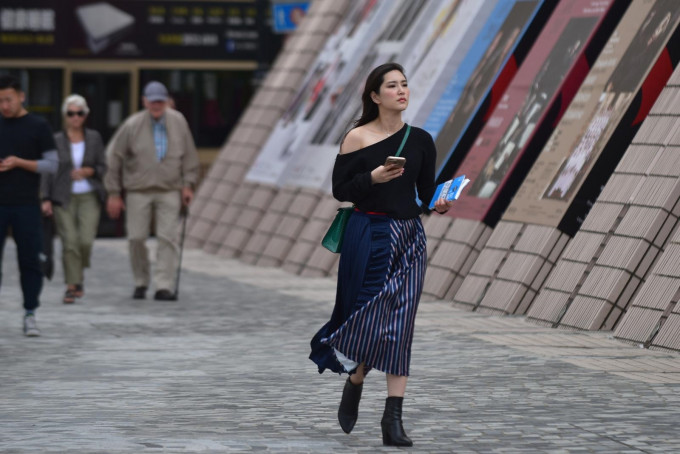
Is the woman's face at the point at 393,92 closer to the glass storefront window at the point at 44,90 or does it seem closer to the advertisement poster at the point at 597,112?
the advertisement poster at the point at 597,112

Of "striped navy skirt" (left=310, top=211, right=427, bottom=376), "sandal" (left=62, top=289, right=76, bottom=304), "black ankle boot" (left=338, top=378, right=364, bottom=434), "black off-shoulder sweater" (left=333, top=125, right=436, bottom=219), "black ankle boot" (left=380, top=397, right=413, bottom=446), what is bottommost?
"sandal" (left=62, top=289, right=76, bottom=304)

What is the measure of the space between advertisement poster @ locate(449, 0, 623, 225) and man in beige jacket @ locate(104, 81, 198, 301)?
2411 mm

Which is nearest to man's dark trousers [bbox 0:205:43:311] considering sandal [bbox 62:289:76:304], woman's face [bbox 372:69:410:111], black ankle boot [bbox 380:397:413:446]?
sandal [bbox 62:289:76:304]

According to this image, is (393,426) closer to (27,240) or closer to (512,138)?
(27,240)

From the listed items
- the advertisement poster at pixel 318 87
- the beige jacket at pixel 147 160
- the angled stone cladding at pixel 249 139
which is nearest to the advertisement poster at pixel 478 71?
the beige jacket at pixel 147 160

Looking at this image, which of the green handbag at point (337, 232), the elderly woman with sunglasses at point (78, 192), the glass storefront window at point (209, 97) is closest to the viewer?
the green handbag at point (337, 232)

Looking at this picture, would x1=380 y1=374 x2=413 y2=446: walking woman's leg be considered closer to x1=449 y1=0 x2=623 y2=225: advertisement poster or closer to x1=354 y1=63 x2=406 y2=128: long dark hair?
x1=354 y1=63 x2=406 y2=128: long dark hair

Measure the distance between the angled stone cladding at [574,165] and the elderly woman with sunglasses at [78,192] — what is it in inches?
137

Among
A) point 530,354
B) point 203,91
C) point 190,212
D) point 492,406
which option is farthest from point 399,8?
point 492,406

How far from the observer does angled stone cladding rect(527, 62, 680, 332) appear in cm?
1056

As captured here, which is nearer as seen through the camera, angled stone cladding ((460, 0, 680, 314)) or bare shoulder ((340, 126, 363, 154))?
bare shoulder ((340, 126, 363, 154))

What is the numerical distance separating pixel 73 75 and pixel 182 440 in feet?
54.5

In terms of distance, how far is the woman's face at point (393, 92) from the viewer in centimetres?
700

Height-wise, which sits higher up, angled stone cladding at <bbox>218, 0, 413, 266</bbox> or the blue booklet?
the blue booklet
